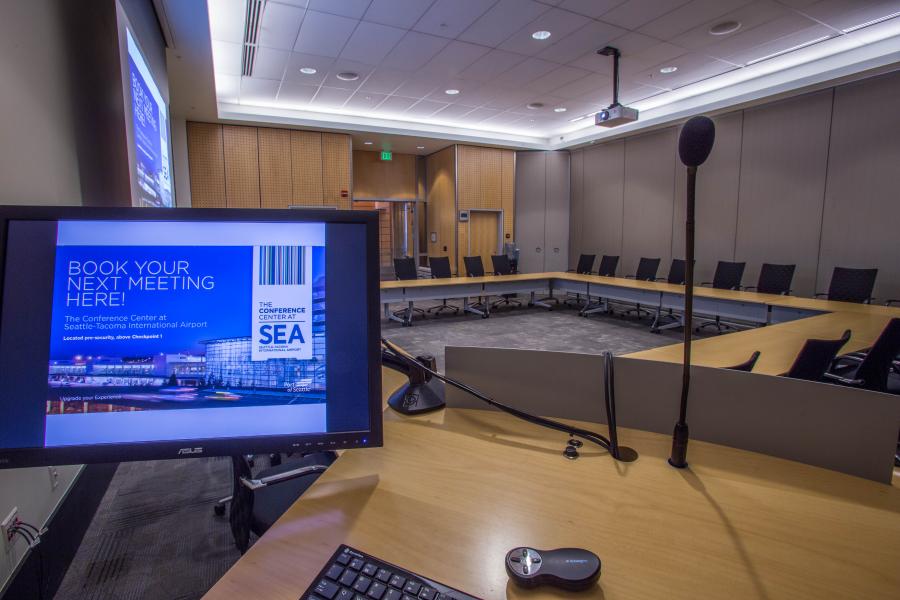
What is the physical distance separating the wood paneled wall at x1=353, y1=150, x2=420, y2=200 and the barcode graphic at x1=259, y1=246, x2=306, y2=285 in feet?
33.9

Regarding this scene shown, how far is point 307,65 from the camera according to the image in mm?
5992

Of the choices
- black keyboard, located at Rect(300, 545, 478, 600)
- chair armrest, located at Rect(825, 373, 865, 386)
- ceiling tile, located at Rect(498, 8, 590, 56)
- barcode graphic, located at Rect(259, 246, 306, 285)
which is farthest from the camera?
ceiling tile, located at Rect(498, 8, 590, 56)

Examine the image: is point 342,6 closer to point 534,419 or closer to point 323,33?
point 323,33

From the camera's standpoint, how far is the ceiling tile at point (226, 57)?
5.40 meters

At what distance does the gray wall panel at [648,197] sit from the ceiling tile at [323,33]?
626 centimetres

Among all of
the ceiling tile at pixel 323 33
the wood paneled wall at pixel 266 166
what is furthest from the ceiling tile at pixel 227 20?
the wood paneled wall at pixel 266 166

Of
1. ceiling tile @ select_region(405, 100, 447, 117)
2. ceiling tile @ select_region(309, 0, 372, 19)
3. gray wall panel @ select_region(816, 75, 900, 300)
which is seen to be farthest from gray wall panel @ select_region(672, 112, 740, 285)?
ceiling tile @ select_region(309, 0, 372, 19)

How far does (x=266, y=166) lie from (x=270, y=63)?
9.28 ft

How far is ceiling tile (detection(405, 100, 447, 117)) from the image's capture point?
25.8ft

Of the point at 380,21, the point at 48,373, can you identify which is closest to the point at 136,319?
the point at 48,373

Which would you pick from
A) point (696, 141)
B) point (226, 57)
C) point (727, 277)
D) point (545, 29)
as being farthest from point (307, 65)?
point (727, 277)

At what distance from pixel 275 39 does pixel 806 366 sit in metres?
5.91

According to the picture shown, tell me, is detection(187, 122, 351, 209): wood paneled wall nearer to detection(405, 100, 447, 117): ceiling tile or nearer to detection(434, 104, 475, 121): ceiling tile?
detection(405, 100, 447, 117): ceiling tile

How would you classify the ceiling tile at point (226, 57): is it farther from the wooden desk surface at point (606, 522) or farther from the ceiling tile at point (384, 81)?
the wooden desk surface at point (606, 522)
